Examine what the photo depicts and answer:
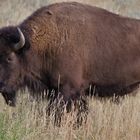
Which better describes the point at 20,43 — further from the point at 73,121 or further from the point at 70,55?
the point at 73,121

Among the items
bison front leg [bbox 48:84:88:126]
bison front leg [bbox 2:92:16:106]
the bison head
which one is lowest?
bison front leg [bbox 2:92:16:106]

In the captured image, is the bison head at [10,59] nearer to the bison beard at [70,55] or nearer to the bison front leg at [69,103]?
the bison beard at [70,55]

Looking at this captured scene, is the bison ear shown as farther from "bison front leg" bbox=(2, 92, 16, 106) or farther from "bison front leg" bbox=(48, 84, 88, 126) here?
"bison front leg" bbox=(48, 84, 88, 126)

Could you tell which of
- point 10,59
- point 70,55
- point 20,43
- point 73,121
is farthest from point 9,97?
point 73,121

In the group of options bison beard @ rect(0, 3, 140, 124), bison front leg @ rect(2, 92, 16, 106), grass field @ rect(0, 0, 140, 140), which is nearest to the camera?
grass field @ rect(0, 0, 140, 140)

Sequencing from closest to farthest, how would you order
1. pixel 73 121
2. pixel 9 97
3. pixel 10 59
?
pixel 73 121 → pixel 10 59 → pixel 9 97

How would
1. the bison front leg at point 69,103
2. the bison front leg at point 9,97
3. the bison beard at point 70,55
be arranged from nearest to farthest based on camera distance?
the bison front leg at point 69,103
the bison beard at point 70,55
the bison front leg at point 9,97

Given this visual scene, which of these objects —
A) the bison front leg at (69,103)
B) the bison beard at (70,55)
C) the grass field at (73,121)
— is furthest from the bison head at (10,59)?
the bison front leg at (69,103)

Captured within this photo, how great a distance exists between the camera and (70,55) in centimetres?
823

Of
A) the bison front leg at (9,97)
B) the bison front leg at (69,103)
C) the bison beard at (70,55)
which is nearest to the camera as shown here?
the bison front leg at (69,103)

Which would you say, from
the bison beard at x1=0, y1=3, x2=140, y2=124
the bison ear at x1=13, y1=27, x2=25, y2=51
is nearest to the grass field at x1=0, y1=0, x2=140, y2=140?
the bison beard at x1=0, y1=3, x2=140, y2=124

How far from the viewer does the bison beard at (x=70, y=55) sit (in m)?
8.23

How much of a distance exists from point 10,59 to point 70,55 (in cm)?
89

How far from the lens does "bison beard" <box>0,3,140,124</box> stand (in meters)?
8.23
